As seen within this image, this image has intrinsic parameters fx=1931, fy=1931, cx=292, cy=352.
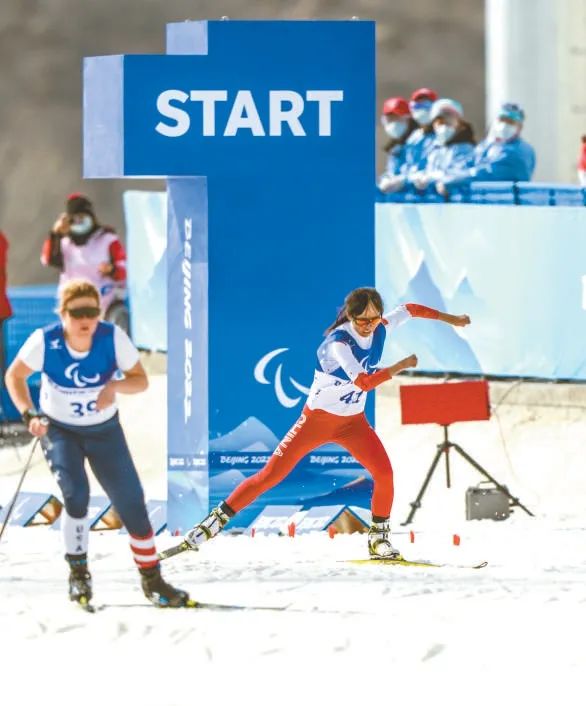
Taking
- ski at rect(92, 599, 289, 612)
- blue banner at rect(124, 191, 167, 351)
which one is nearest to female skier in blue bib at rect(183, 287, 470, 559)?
ski at rect(92, 599, 289, 612)

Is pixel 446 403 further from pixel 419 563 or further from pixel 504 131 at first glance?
pixel 504 131

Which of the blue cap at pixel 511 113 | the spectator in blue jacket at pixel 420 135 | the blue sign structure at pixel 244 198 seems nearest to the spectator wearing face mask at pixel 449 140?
Answer: the spectator in blue jacket at pixel 420 135

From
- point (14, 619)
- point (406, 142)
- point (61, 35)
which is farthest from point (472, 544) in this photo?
point (61, 35)

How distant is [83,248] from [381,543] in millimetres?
8200

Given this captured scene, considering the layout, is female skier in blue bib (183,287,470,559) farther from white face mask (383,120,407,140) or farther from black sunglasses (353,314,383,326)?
white face mask (383,120,407,140)

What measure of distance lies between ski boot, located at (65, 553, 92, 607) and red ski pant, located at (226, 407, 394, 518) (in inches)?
54.0

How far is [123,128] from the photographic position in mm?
11617

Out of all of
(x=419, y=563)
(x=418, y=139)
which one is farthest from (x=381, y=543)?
(x=418, y=139)

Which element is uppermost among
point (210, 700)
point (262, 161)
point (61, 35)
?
point (61, 35)

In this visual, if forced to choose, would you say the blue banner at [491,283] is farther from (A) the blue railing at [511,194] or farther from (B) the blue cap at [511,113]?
(B) the blue cap at [511,113]

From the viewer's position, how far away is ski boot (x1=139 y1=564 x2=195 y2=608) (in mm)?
9266

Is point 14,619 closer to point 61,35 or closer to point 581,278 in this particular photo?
point 581,278

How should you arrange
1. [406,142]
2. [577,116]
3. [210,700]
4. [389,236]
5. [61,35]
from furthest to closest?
[61,35]
[577,116]
[406,142]
[389,236]
[210,700]

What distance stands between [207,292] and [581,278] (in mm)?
4399
